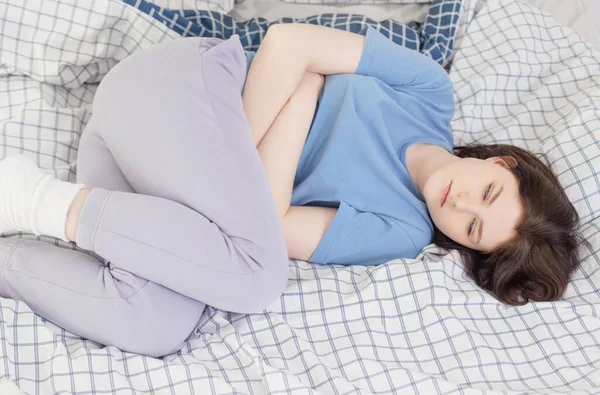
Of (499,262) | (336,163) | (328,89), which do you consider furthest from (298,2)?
(499,262)

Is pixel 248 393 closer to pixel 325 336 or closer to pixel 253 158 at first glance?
pixel 325 336

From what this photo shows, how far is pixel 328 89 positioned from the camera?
4.23 feet

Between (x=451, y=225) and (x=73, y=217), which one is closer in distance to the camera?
(x=73, y=217)

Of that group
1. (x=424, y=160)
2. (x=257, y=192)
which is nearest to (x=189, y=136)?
(x=257, y=192)

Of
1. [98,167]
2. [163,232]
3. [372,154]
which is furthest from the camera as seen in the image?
[372,154]

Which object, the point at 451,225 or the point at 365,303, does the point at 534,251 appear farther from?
the point at 365,303

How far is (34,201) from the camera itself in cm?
99

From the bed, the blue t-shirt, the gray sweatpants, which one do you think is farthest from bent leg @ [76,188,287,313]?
the blue t-shirt

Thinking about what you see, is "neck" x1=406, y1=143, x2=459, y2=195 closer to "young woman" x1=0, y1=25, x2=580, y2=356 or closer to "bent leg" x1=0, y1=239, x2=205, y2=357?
"young woman" x1=0, y1=25, x2=580, y2=356

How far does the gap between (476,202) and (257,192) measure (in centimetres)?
42

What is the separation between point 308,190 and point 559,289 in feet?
1.75

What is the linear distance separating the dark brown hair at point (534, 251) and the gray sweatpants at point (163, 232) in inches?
17.3

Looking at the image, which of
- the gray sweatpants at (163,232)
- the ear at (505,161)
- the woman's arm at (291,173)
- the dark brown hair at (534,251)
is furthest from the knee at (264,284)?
the ear at (505,161)

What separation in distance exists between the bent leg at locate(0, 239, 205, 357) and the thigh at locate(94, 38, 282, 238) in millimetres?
160
